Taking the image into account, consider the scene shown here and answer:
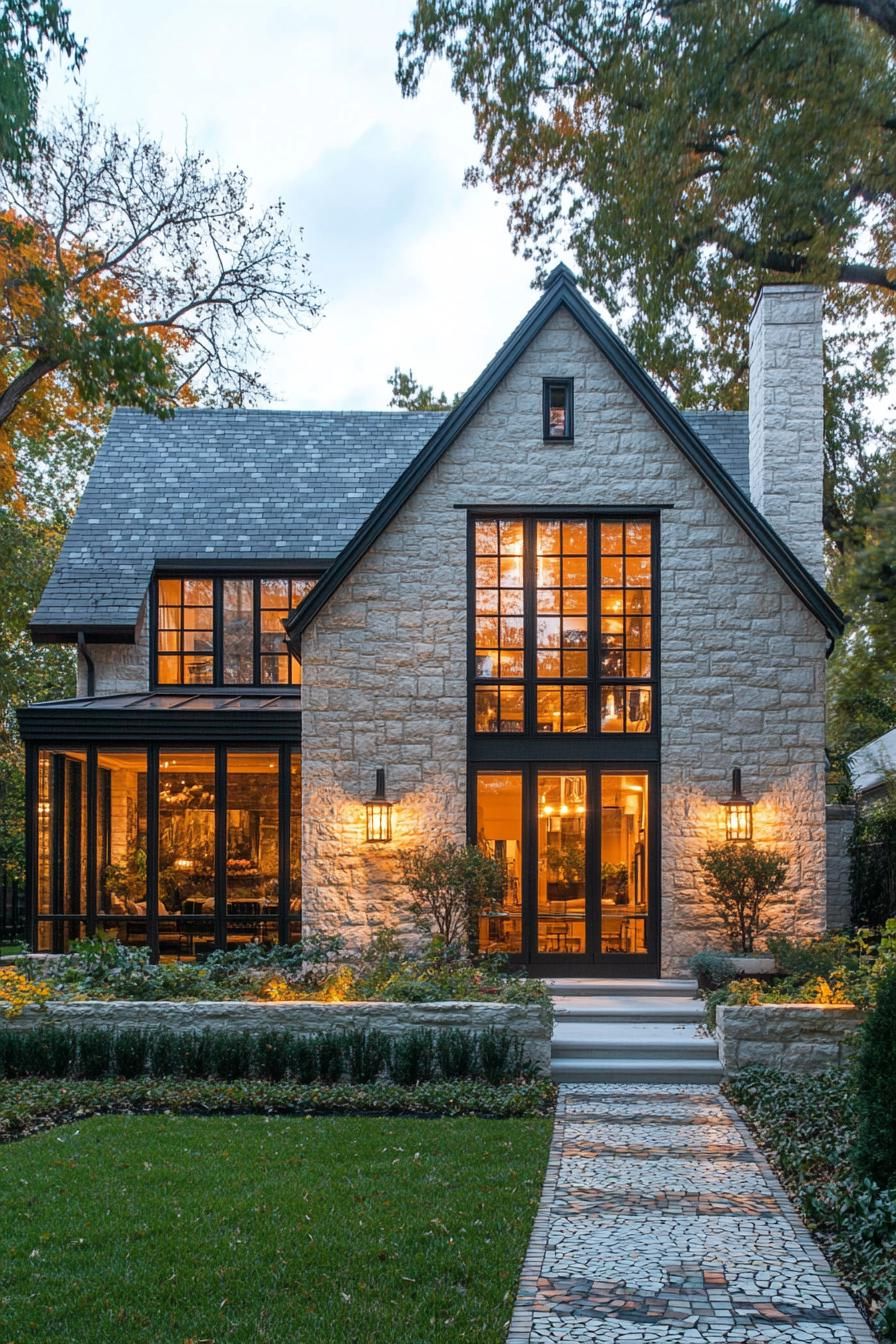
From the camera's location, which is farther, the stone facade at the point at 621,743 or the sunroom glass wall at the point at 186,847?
the sunroom glass wall at the point at 186,847

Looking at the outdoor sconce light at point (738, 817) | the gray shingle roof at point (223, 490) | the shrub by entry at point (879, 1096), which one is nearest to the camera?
the shrub by entry at point (879, 1096)

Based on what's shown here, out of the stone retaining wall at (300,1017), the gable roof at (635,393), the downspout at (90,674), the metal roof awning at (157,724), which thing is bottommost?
the stone retaining wall at (300,1017)

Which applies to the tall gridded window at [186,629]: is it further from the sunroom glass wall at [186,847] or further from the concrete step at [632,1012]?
the concrete step at [632,1012]

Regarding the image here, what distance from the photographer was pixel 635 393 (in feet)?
47.1

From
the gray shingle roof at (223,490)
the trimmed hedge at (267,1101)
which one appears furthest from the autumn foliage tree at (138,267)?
the trimmed hedge at (267,1101)

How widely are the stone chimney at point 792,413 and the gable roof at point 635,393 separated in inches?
33.4

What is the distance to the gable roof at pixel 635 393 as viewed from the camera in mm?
13984

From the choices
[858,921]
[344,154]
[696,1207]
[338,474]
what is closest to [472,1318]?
[696,1207]

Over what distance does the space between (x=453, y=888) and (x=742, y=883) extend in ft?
10.5

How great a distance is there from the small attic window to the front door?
4.02 meters

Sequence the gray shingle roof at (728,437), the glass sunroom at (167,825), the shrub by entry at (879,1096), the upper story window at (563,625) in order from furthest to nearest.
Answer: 1. the gray shingle roof at (728,437)
2. the glass sunroom at (167,825)
3. the upper story window at (563,625)
4. the shrub by entry at (879,1096)

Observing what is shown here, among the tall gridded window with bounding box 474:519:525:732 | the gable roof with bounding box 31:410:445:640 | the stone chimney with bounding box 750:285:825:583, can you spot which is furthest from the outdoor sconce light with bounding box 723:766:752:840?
the gable roof with bounding box 31:410:445:640

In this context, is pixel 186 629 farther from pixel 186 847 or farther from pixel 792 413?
pixel 792 413

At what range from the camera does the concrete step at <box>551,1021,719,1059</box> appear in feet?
35.0
